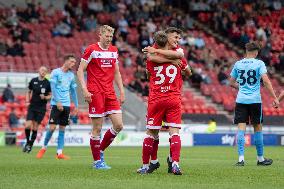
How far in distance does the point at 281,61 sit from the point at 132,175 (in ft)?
93.8

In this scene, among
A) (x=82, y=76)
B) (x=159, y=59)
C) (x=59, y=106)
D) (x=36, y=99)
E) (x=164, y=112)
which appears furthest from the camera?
(x=36, y=99)

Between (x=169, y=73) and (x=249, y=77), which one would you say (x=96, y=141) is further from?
(x=249, y=77)

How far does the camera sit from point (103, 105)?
1360 cm

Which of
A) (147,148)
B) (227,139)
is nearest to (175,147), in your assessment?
(147,148)

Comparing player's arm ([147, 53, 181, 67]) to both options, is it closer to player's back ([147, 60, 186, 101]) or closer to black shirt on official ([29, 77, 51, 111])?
player's back ([147, 60, 186, 101])

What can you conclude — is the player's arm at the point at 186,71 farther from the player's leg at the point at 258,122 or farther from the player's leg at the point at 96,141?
the player's leg at the point at 258,122

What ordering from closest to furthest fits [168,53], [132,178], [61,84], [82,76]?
[132,178]
[168,53]
[82,76]
[61,84]

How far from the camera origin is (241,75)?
48.3 ft

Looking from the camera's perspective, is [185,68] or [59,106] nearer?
[185,68]

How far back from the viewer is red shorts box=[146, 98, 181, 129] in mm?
12000

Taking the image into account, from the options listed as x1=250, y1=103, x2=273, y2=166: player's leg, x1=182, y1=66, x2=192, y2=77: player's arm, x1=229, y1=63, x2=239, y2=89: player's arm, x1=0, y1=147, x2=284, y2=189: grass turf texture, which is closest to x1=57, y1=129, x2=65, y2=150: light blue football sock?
x1=0, y1=147, x2=284, y2=189: grass turf texture

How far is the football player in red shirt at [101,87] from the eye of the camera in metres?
13.5

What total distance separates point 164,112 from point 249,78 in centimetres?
312

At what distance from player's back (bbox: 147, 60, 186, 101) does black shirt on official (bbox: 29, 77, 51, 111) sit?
9582 mm
